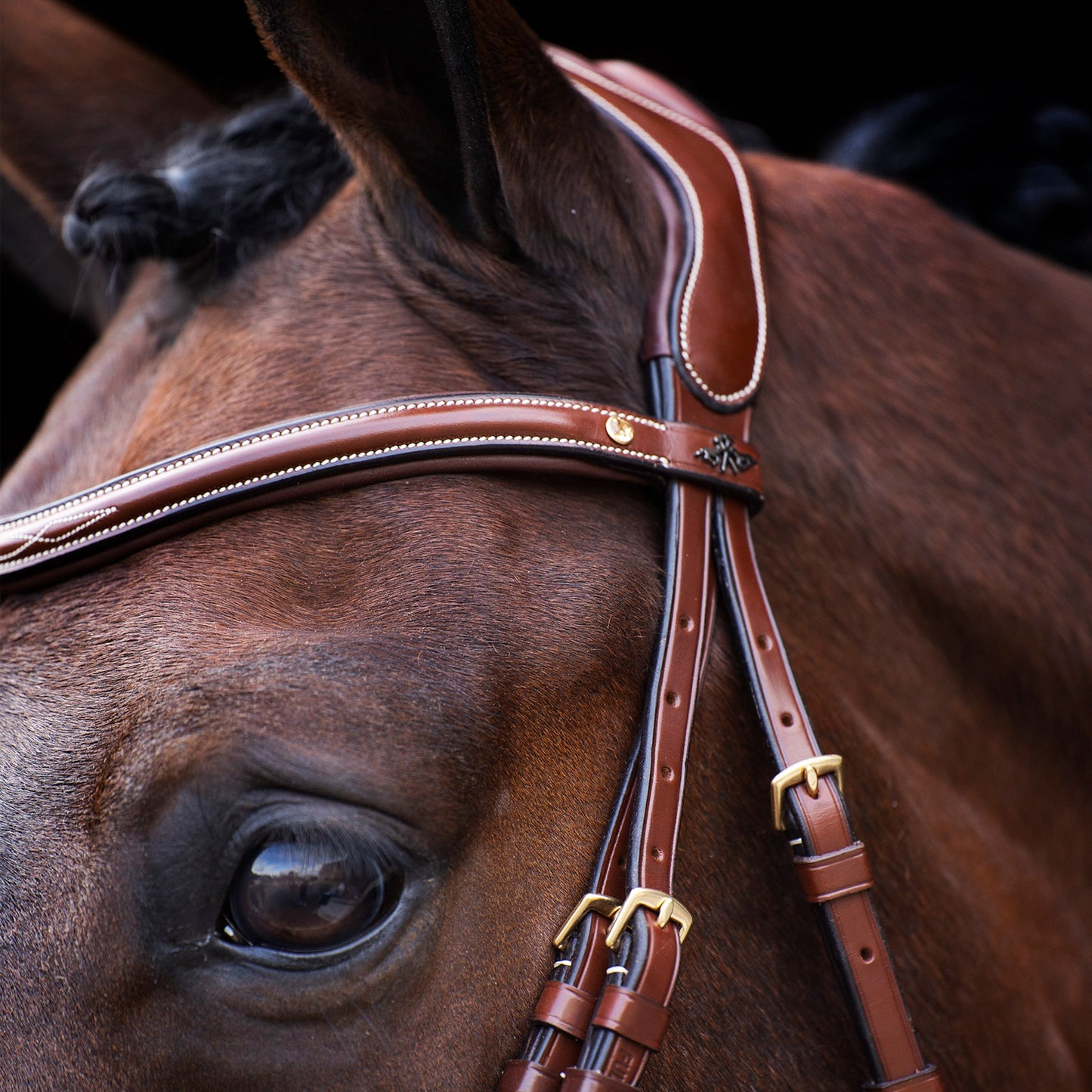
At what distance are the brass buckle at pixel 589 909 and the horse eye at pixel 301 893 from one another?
14cm

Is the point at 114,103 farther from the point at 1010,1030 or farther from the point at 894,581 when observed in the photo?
the point at 1010,1030

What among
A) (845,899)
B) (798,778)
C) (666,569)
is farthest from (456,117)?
(845,899)

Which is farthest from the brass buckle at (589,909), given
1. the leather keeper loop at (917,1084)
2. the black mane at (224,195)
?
the black mane at (224,195)

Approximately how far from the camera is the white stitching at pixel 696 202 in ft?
3.38

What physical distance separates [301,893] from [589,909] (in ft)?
0.74

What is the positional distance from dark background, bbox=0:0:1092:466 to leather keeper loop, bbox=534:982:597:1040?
2.12 metres

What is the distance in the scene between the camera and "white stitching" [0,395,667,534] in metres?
0.91

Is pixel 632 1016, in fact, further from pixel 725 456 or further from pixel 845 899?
pixel 725 456

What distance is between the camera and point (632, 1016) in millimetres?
822

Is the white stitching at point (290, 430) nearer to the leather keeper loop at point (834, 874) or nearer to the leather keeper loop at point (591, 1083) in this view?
the leather keeper loop at point (834, 874)

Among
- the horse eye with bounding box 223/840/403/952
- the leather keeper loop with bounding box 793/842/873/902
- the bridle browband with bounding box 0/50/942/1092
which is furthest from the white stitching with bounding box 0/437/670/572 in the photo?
the leather keeper loop with bounding box 793/842/873/902

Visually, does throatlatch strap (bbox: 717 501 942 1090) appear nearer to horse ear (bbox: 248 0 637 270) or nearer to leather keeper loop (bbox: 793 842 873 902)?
leather keeper loop (bbox: 793 842 873 902)

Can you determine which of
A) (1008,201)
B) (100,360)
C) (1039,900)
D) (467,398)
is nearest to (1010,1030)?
(1039,900)

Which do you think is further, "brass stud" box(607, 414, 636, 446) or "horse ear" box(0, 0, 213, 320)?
"horse ear" box(0, 0, 213, 320)
